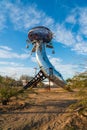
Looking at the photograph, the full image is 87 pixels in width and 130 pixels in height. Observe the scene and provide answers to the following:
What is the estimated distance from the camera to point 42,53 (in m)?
37.0

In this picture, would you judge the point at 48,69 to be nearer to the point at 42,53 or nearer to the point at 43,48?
the point at 42,53

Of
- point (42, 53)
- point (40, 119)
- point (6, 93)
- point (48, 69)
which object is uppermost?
point (42, 53)

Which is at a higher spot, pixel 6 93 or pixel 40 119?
pixel 6 93

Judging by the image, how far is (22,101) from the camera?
18000 millimetres

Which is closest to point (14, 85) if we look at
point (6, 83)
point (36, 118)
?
point (6, 83)

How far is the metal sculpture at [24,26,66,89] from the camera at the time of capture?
3388cm

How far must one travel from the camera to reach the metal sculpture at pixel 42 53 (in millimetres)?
33875

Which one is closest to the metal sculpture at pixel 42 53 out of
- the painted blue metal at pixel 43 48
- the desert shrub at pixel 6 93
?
the painted blue metal at pixel 43 48

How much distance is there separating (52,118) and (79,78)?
261 centimetres

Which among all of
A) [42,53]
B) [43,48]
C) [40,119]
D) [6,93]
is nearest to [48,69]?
[42,53]

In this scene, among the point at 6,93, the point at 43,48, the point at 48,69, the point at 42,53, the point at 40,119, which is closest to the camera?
the point at 40,119

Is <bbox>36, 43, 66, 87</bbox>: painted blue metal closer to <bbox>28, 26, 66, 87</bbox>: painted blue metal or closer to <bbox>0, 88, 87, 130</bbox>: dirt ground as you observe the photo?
<bbox>28, 26, 66, 87</bbox>: painted blue metal

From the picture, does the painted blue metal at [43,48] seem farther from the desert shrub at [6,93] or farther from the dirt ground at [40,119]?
the dirt ground at [40,119]

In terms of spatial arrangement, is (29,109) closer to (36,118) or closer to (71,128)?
(36,118)
